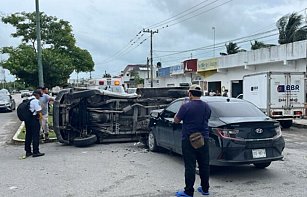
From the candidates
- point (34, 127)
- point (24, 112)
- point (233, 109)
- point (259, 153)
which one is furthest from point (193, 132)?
point (24, 112)

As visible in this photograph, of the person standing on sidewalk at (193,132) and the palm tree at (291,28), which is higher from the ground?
the palm tree at (291,28)

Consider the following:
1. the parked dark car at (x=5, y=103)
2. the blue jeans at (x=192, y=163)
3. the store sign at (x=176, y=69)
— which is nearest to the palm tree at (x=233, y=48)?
the store sign at (x=176, y=69)

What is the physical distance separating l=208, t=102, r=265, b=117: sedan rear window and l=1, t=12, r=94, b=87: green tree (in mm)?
17619

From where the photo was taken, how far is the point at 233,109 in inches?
303

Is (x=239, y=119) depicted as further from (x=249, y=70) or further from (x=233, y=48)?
(x=233, y=48)

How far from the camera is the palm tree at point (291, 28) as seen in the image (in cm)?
2909

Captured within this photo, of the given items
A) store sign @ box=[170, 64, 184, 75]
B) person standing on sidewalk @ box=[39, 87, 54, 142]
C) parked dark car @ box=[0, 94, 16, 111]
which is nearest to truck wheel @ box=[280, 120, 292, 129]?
person standing on sidewalk @ box=[39, 87, 54, 142]

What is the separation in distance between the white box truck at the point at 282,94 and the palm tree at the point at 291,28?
44.3ft

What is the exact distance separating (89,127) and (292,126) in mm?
10911

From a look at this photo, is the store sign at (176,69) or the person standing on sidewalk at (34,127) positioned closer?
the person standing on sidewalk at (34,127)

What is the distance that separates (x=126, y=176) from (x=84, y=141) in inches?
154

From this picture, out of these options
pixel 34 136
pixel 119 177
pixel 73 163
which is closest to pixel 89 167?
pixel 73 163

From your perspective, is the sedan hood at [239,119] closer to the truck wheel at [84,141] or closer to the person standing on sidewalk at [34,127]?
the person standing on sidewalk at [34,127]

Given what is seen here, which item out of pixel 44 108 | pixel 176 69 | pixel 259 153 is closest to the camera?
pixel 259 153
